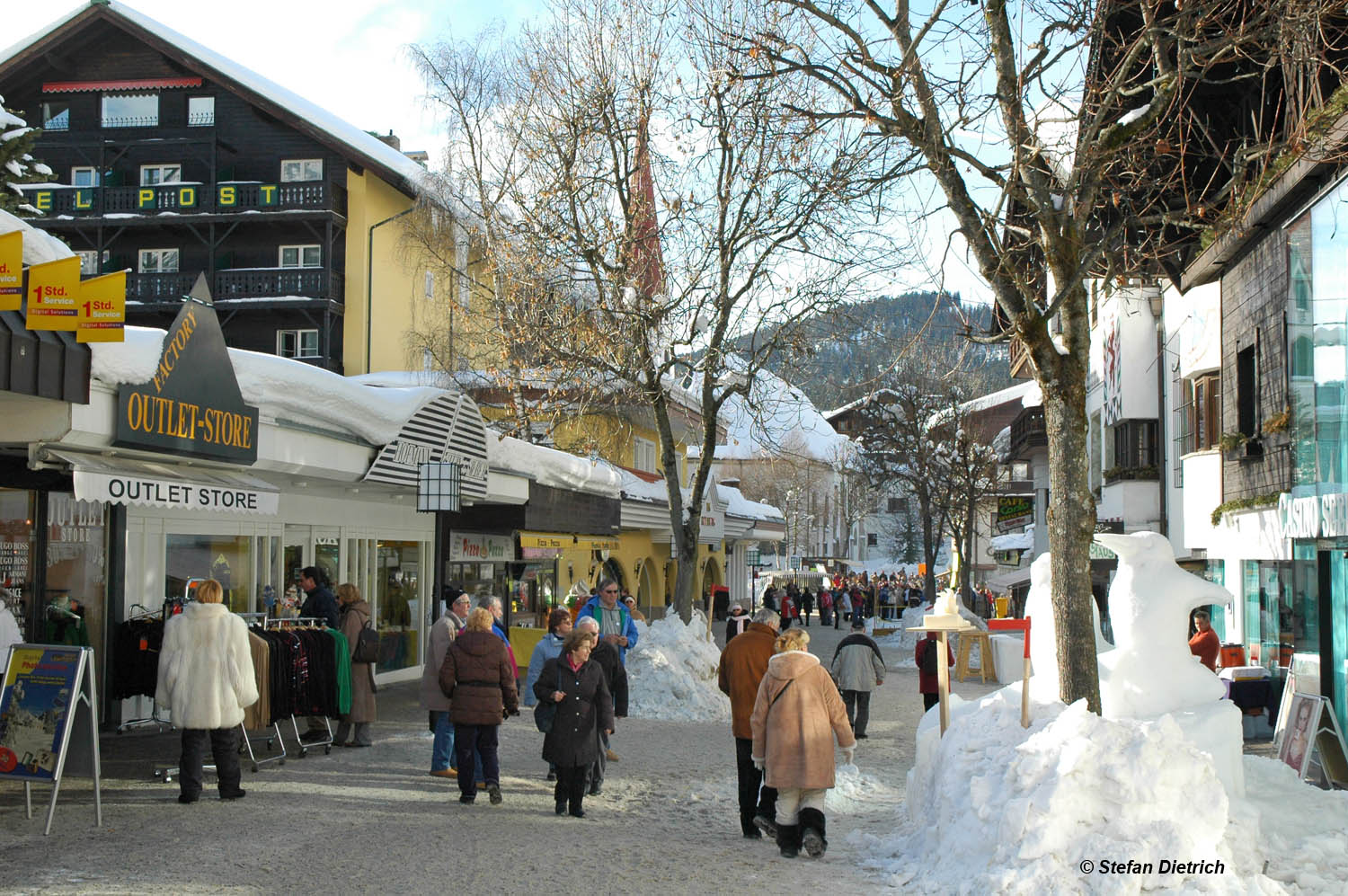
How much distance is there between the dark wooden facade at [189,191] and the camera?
35.6 meters

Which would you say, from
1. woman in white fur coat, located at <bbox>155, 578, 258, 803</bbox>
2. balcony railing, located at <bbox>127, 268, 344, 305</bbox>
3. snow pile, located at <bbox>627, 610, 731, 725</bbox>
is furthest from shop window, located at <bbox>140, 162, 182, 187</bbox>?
woman in white fur coat, located at <bbox>155, 578, 258, 803</bbox>

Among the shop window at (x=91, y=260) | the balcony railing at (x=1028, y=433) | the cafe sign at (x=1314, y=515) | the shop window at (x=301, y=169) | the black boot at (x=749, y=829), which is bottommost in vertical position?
the black boot at (x=749, y=829)

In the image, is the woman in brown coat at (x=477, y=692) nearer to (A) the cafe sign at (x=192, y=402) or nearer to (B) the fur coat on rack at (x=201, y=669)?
(B) the fur coat on rack at (x=201, y=669)

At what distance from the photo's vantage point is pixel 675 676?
17422 mm

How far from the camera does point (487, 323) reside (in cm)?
2661

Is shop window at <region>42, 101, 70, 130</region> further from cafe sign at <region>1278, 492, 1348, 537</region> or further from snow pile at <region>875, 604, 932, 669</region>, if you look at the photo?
cafe sign at <region>1278, 492, 1348, 537</region>

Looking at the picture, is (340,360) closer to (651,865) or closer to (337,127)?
(337,127)

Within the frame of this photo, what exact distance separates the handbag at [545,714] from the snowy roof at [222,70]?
2692 centimetres

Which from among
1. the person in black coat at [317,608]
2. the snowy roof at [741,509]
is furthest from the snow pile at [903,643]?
the person in black coat at [317,608]

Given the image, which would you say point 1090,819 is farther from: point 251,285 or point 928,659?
point 251,285

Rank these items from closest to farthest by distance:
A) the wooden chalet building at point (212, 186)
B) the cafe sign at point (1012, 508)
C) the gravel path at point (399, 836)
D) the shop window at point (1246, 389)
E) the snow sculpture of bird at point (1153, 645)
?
the gravel path at point (399, 836)
the snow sculpture of bird at point (1153, 645)
the shop window at point (1246, 389)
the wooden chalet building at point (212, 186)
the cafe sign at point (1012, 508)

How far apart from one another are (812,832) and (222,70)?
33246mm

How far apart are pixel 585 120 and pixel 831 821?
13.0 meters

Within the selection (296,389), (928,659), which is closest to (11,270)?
(296,389)
